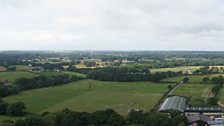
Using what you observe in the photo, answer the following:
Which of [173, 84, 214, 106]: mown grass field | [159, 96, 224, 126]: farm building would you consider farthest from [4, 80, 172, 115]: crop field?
[159, 96, 224, 126]: farm building

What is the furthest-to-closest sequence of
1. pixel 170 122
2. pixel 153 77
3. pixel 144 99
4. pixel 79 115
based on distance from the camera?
pixel 153 77, pixel 144 99, pixel 79 115, pixel 170 122

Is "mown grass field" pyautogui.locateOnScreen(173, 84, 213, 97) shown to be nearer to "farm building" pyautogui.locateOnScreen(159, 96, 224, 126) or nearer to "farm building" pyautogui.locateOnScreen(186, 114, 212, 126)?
"farm building" pyautogui.locateOnScreen(159, 96, 224, 126)

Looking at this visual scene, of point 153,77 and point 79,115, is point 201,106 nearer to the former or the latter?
point 79,115

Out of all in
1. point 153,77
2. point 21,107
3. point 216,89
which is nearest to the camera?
point 21,107

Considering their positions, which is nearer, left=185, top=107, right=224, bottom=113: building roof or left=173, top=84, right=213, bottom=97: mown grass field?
left=185, top=107, right=224, bottom=113: building roof

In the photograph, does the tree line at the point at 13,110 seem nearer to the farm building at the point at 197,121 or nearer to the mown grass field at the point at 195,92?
the farm building at the point at 197,121

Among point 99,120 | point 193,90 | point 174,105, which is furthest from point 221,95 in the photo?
point 99,120

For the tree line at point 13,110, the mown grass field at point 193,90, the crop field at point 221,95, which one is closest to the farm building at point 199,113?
the crop field at point 221,95

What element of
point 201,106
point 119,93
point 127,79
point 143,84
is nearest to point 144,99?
point 119,93

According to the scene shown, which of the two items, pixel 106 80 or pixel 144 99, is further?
pixel 106 80
